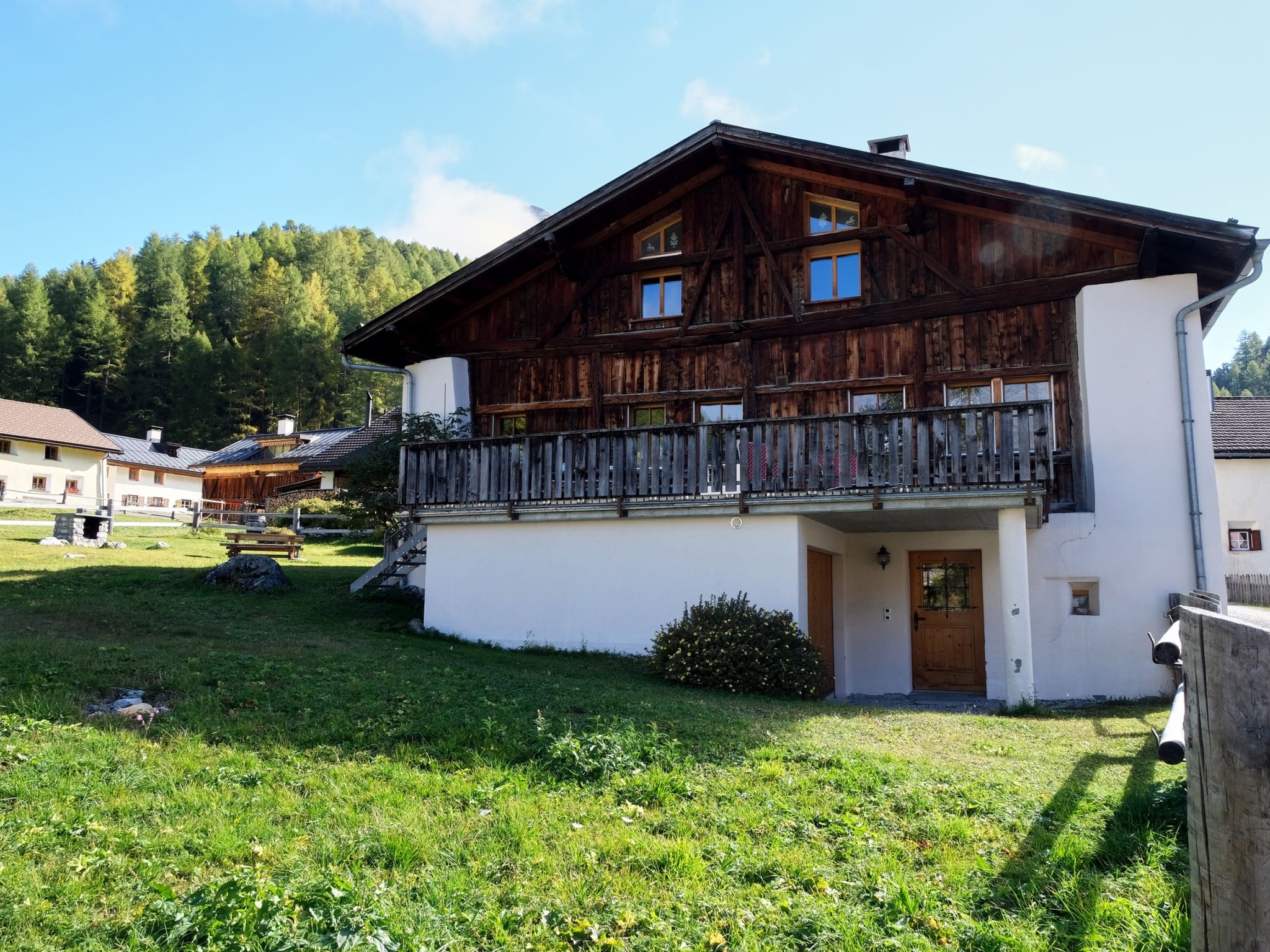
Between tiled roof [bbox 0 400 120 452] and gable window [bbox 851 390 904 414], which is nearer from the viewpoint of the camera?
gable window [bbox 851 390 904 414]

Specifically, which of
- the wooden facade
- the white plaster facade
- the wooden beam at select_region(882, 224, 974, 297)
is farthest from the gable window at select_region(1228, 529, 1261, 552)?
the wooden beam at select_region(882, 224, 974, 297)

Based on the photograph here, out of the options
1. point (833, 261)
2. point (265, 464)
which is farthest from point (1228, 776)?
point (265, 464)

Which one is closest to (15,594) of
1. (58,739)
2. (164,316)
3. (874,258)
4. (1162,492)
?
(58,739)

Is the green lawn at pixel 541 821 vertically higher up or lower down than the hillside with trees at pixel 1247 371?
lower down

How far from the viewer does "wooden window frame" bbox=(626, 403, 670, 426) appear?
1614cm

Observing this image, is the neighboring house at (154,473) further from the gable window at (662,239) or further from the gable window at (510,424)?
the gable window at (662,239)

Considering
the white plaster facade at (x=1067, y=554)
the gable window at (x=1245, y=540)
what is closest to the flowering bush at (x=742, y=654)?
the white plaster facade at (x=1067, y=554)

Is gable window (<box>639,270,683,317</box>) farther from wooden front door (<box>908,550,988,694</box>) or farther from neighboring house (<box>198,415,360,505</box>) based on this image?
neighboring house (<box>198,415,360,505</box>)

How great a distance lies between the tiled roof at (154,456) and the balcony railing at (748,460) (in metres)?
47.7

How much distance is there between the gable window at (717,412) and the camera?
51.8 ft

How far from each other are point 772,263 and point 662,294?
2.19 metres

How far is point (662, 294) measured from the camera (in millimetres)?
16484

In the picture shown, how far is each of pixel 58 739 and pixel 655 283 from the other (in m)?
12.6

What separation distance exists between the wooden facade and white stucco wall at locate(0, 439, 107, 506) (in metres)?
37.8
